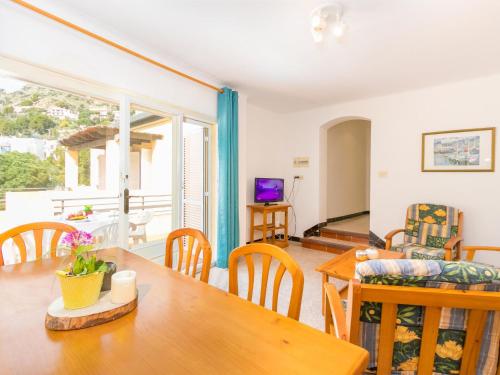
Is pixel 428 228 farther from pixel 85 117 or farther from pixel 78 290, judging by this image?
pixel 85 117

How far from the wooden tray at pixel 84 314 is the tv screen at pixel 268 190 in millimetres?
3516

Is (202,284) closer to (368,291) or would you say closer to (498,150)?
(368,291)

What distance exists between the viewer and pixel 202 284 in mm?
1130

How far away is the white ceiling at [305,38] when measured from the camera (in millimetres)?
1909

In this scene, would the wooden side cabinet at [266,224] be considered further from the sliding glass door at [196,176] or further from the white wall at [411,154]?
the sliding glass door at [196,176]

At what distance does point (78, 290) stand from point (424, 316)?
1.29 m

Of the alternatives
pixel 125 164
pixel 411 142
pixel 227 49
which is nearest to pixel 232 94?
pixel 227 49

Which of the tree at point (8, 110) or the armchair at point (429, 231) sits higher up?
the tree at point (8, 110)

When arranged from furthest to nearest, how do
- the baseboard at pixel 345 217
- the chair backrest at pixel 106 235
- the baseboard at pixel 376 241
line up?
the baseboard at pixel 345 217, the baseboard at pixel 376 241, the chair backrest at pixel 106 235

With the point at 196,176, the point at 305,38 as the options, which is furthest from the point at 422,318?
the point at 196,176

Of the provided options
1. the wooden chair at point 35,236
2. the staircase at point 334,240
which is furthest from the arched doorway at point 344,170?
the wooden chair at point 35,236

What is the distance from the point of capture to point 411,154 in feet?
12.0

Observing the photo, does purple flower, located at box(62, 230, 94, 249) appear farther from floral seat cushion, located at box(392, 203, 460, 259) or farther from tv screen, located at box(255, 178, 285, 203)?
tv screen, located at box(255, 178, 285, 203)

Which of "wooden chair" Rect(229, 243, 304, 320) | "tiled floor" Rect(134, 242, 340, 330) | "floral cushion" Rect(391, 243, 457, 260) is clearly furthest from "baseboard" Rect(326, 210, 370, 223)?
"wooden chair" Rect(229, 243, 304, 320)
